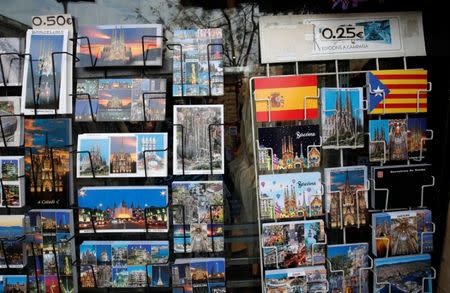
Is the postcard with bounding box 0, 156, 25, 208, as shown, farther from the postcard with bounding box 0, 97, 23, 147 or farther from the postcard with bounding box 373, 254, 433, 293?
the postcard with bounding box 373, 254, 433, 293

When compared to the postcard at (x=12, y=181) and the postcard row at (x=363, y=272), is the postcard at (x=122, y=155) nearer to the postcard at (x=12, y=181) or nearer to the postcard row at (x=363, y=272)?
the postcard at (x=12, y=181)

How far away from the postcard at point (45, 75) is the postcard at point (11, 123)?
0.05 meters

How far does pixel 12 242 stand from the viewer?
170 cm

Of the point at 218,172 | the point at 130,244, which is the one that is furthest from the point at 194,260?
the point at 218,172

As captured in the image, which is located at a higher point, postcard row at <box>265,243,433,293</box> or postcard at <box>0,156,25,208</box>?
postcard at <box>0,156,25,208</box>

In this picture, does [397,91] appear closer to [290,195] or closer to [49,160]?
[290,195]

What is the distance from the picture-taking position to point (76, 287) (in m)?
1.76

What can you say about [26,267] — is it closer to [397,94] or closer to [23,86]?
[23,86]

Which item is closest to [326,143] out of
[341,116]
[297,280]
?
[341,116]

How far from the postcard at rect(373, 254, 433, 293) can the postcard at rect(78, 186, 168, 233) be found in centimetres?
106

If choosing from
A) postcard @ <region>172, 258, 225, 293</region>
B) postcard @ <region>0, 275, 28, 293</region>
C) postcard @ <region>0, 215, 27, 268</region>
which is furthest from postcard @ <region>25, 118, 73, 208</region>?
postcard @ <region>172, 258, 225, 293</region>

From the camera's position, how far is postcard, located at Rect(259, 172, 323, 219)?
5.62 ft

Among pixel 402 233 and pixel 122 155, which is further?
pixel 402 233

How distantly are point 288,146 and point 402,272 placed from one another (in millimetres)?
851
